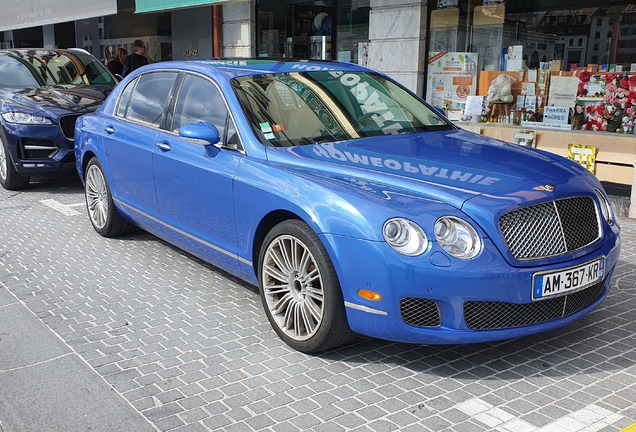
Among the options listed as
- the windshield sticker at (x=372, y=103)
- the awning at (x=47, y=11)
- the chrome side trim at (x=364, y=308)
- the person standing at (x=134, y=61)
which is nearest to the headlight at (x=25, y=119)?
the person standing at (x=134, y=61)

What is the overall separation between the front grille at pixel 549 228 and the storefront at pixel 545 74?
4.20 meters

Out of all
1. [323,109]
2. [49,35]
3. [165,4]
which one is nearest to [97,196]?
[323,109]

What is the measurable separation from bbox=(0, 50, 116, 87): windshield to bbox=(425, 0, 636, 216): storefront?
5.22m

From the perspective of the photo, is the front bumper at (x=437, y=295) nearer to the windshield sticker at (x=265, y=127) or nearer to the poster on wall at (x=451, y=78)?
the windshield sticker at (x=265, y=127)

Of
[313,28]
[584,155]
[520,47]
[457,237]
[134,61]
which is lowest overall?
[584,155]

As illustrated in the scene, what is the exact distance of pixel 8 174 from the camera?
8.95 meters

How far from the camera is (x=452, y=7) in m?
9.88

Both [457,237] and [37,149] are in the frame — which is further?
[37,149]

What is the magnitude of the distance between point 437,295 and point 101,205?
13.9ft

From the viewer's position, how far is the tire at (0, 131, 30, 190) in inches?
347

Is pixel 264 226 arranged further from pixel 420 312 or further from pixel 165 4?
pixel 165 4

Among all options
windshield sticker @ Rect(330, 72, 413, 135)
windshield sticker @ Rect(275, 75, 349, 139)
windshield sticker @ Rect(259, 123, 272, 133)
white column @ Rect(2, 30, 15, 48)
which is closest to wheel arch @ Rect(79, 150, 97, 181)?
windshield sticker @ Rect(275, 75, 349, 139)

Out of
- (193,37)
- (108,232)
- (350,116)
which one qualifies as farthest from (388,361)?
(193,37)

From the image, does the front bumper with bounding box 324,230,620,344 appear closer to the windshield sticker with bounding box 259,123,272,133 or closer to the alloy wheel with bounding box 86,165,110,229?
the windshield sticker with bounding box 259,123,272,133
